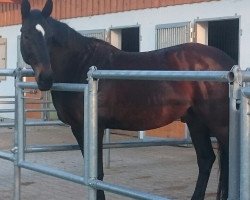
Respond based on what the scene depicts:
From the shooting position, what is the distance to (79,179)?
11.8 feet

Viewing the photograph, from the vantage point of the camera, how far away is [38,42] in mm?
4613

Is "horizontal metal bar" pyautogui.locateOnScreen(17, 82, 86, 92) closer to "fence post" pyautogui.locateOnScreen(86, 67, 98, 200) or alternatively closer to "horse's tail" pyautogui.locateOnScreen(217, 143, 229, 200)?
"fence post" pyautogui.locateOnScreen(86, 67, 98, 200)

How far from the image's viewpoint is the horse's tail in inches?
206

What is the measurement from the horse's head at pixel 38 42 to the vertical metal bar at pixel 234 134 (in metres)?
2.13

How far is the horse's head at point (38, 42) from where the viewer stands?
4449 millimetres

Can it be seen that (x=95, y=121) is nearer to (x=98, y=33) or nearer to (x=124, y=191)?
(x=124, y=191)

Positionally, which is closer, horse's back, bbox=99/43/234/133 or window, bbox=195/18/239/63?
horse's back, bbox=99/43/234/133

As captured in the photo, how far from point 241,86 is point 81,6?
11.0 m

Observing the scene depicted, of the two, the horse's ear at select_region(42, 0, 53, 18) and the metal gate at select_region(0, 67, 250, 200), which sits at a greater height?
the horse's ear at select_region(42, 0, 53, 18)

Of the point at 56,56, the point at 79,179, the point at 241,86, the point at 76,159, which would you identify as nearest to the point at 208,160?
the point at 56,56

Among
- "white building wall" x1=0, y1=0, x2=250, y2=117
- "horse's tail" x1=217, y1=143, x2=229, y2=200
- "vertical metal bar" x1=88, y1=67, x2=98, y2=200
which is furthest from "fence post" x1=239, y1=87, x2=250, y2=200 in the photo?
"white building wall" x1=0, y1=0, x2=250, y2=117

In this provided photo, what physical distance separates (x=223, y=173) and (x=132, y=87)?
1.19 metres

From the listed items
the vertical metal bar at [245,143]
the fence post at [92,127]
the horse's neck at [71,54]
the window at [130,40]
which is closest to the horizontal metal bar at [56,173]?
the fence post at [92,127]

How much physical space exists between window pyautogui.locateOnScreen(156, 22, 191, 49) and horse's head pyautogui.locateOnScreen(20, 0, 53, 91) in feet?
18.8
